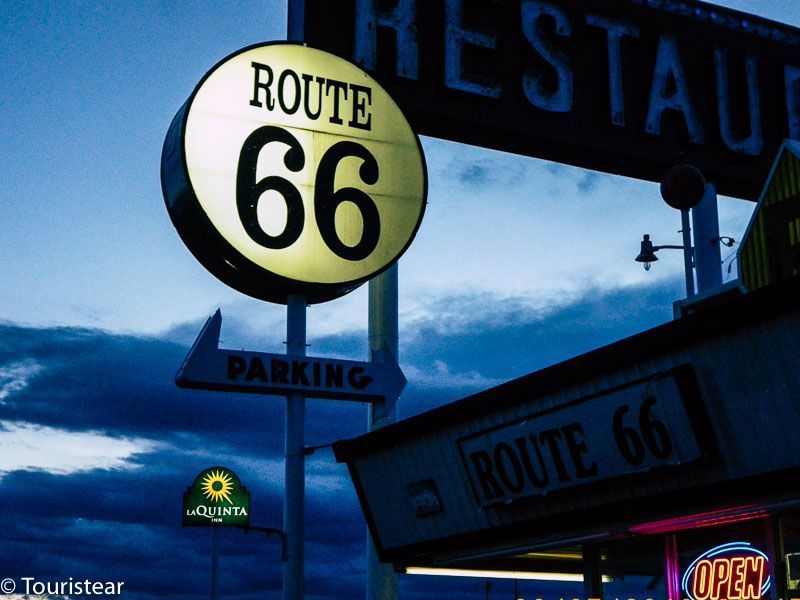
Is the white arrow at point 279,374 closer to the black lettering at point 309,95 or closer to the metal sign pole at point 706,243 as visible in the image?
the black lettering at point 309,95

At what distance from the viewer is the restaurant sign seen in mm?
10711

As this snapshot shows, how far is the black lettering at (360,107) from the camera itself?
1598cm

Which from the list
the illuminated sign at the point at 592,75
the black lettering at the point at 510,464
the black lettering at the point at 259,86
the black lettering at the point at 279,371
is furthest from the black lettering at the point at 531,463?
the illuminated sign at the point at 592,75

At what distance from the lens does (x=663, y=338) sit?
10508 mm

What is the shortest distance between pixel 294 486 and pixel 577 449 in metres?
3.96

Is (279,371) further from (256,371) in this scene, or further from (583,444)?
(583,444)

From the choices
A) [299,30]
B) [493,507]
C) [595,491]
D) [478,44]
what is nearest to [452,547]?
[493,507]

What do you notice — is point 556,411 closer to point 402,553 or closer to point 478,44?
point 402,553

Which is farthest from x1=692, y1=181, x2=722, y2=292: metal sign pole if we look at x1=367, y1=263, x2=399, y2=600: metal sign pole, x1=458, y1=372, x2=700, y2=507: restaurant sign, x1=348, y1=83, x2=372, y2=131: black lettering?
x1=458, y1=372, x2=700, y2=507: restaurant sign

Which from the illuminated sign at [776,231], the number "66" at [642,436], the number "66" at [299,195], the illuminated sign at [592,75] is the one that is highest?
the illuminated sign at [592,75]

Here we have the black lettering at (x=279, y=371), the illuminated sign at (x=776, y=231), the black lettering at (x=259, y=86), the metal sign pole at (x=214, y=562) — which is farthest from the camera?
the metal sign pole at (x=214, y=562)

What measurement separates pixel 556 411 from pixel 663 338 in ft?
6.18

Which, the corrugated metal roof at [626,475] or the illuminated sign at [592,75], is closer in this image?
the corrugated metal roof at [626,475]

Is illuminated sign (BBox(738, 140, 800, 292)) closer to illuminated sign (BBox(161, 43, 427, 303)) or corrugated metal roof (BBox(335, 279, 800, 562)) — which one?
corrugated metal roof (BBox(335, 279, 800, 562))
